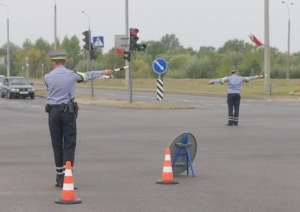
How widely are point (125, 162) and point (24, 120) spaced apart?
1356cm

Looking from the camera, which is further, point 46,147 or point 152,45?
point 152,45

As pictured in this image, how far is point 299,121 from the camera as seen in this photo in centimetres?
2619

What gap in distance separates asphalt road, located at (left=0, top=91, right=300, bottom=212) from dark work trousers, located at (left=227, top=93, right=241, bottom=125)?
420mm

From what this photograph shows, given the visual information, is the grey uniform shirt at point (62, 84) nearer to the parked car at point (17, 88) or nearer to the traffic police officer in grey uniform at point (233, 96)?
the traffic police officer in grey uniform at point (233, 96)

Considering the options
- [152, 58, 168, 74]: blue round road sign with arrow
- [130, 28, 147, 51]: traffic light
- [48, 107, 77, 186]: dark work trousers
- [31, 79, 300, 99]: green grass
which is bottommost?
[31, 79, 300, 99]: green grass

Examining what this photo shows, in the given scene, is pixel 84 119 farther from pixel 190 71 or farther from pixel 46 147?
pixel 190 71

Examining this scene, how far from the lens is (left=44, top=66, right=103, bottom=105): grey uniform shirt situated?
10984 mm

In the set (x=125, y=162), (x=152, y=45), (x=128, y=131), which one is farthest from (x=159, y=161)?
(x=152, y=45)

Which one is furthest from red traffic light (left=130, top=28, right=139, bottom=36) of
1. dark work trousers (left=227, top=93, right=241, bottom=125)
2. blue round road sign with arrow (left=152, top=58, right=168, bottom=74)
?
dark work trousers (left=227, top=93, right=241, bottom=125)

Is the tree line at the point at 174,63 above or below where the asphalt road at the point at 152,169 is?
above

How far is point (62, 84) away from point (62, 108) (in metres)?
0.36

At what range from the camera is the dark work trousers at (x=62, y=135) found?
10.9 meters

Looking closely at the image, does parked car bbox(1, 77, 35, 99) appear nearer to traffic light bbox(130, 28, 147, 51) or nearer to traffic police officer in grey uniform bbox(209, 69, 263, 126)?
traffic light bbox(130, 28, 147, 51)

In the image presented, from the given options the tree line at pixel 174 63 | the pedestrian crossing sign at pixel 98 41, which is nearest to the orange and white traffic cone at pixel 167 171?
the pedestrian crossing sign at pixel 98 41
